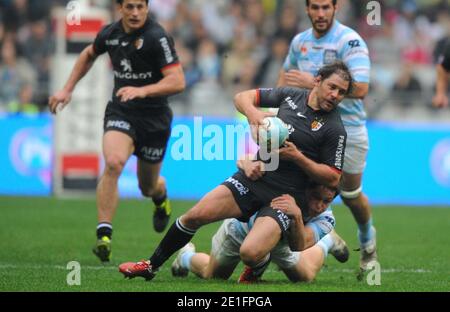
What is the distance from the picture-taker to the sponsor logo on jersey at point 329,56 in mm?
10523

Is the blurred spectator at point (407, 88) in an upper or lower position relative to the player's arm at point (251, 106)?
lower

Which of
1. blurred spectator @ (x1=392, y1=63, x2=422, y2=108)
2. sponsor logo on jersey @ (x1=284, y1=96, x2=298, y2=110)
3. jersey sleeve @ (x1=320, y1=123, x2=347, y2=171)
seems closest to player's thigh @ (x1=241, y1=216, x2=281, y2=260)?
jersey sleeve @ (x1=320, y1=123, x2=347, y2=171)

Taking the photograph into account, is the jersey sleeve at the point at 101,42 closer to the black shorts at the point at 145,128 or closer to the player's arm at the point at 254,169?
the black shorts at the point at 145,128

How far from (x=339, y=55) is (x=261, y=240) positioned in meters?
2.72

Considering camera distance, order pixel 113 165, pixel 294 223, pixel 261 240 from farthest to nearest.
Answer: pixel 113 165, pixel 294 223, pixel 261 240

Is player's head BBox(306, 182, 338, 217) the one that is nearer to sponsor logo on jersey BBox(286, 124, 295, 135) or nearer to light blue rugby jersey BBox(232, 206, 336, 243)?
light blue rugby jersey BBox(232, 206, 336, 243)

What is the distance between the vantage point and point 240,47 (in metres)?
21.7

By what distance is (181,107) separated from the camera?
20.0 m

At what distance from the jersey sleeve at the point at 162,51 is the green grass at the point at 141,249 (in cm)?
199

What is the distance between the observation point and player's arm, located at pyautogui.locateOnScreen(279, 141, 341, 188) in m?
8.42

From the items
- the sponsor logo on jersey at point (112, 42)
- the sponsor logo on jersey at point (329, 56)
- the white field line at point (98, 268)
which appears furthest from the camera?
the sponsor logo on jersey at point (112, 42)

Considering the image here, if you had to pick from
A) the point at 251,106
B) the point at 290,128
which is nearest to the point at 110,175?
the point at 251,106

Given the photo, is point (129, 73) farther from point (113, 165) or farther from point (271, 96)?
point (271, 96)

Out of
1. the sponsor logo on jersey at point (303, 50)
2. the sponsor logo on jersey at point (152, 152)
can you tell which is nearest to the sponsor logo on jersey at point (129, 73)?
the sponsor logo on jersey at point (152, 152)
